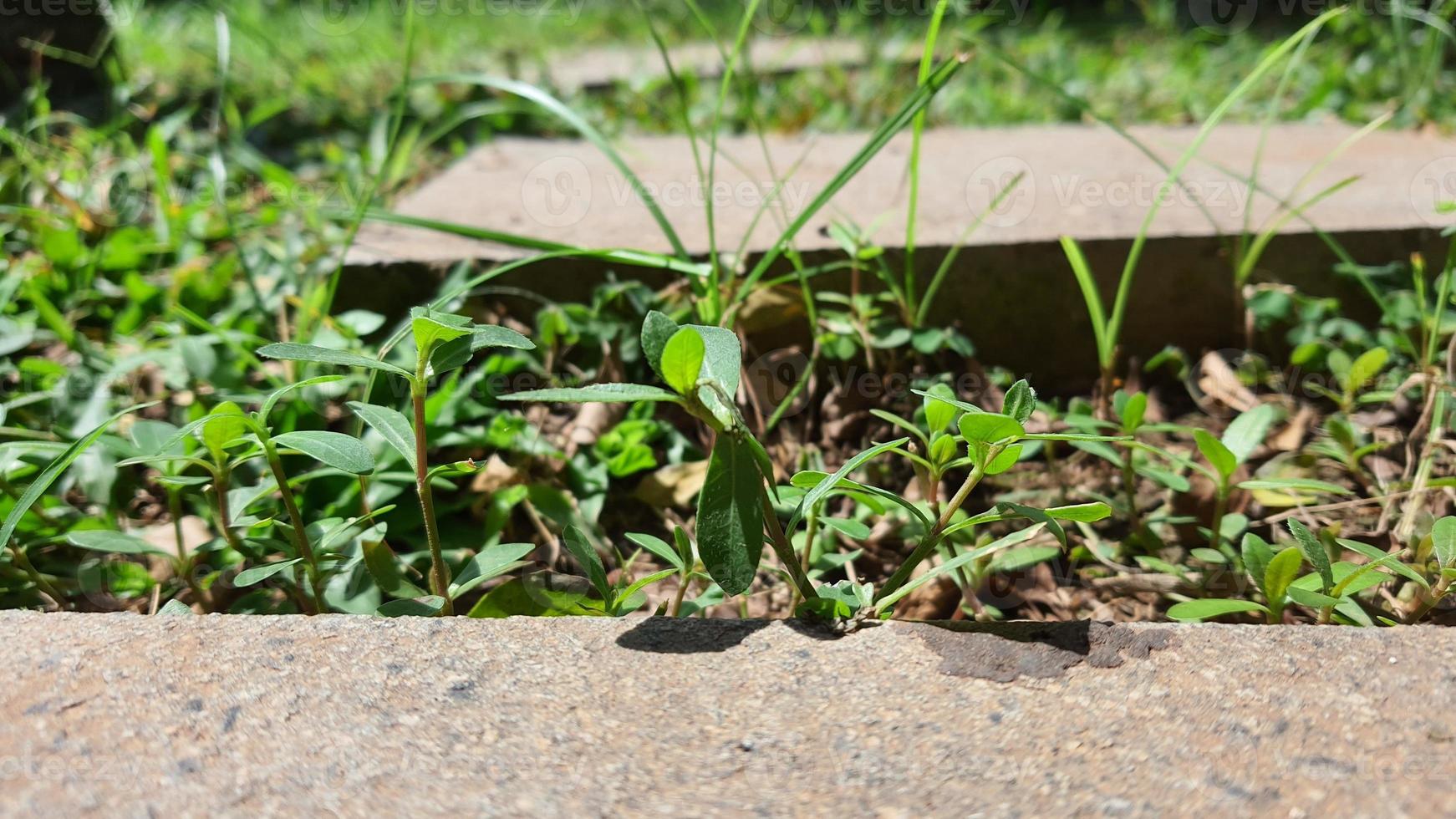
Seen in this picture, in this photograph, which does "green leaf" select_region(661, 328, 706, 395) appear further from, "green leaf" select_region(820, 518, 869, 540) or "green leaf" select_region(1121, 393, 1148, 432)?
"green leaf" select_region(1121, 393, 1148, 432)

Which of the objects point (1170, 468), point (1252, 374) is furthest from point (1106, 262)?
point (1170, 468)

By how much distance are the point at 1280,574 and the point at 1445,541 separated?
0.48 ft

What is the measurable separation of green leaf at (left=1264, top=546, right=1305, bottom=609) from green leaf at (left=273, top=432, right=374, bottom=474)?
0.80 metres

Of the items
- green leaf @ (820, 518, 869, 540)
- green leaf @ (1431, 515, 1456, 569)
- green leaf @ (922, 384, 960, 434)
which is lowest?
green leaf @ (820, 518, 869, 540)

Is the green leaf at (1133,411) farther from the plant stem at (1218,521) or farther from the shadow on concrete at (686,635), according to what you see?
the shadow on concrete at (686,635)

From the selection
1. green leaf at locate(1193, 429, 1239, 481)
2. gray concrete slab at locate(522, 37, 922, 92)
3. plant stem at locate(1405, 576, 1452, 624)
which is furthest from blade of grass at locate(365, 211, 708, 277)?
gray concrete slab at locate(522, 37, 922, 92)

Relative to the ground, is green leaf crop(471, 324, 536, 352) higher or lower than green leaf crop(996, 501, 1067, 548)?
higher

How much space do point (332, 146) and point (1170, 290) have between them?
1898 millimetres

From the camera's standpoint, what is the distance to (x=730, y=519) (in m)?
0.87

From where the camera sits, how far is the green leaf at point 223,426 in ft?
3.22

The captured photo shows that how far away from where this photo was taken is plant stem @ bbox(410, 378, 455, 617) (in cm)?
94

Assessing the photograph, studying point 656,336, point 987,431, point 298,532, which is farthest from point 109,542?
point 987,431

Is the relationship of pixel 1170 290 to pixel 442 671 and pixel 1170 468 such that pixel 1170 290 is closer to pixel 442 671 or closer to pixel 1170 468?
pixel 1170 468

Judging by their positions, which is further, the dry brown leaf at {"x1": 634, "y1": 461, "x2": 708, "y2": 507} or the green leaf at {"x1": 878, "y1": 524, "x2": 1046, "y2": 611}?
the dry brown leaf at {"x1": 634, "y1": 461, "x2": 708, "y2": 507}
